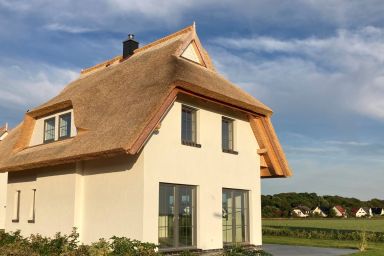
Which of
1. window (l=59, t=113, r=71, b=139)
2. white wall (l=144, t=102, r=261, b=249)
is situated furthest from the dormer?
white wall (l=144, t=102, r=261, b=249)

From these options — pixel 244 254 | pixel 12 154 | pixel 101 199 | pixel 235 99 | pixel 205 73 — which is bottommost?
pixel 244 254

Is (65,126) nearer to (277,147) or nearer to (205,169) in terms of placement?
(205,169)

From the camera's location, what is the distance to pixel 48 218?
16.0m

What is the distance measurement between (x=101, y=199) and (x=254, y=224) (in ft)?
20.6

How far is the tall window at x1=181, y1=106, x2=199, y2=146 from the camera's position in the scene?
15020 mm

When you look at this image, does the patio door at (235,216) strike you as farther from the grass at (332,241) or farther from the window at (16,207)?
the window at (16,207)

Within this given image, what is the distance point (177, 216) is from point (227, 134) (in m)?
4.32

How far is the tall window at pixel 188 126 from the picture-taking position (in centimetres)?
1502

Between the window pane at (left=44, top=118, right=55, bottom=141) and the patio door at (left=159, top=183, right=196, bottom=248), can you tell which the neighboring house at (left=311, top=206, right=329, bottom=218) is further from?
the patio door at (left=159, top=183, right=196, bottom=248)

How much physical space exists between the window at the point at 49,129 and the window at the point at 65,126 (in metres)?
0.54

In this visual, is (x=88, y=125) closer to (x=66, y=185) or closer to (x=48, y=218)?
(x=66, y=185)

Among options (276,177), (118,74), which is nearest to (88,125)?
(118,74)

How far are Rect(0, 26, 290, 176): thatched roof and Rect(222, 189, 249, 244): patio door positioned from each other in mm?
2558

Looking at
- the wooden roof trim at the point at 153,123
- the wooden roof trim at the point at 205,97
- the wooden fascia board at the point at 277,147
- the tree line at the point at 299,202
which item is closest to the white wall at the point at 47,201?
the wooden roof trim at the point at 153,123
